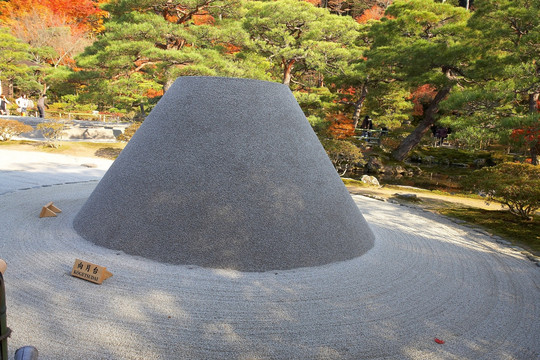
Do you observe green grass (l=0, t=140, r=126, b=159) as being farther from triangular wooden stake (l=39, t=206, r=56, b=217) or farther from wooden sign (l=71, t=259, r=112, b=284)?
wooden sign (l=71, t=259, r=112, b=284)

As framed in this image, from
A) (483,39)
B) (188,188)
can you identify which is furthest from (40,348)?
(483,39)

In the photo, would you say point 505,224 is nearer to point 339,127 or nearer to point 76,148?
point 339,127

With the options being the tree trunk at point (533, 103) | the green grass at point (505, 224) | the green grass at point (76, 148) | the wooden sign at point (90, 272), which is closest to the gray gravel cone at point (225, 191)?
the wooden sign at point (90, 272)

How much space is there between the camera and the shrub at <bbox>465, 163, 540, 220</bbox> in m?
7.28

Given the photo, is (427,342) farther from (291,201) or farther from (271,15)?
(271,15)

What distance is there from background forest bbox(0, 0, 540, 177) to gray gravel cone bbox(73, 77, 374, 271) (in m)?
6.40

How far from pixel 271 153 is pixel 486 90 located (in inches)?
295

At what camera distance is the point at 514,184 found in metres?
7.45

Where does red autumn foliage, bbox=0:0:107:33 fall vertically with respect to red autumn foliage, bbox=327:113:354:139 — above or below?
above

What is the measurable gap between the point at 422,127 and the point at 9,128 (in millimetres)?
18308

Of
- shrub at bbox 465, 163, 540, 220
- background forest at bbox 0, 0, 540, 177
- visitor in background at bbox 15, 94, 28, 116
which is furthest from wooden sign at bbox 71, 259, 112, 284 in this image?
visitor in background at bbox 15, 94, 28, 116

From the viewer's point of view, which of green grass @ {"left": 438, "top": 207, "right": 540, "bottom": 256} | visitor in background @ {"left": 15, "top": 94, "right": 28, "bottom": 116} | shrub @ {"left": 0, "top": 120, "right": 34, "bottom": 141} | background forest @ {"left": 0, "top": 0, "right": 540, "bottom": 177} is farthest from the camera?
visitor in background @ {"left": 15, "top": 94, "right": 28, "bottom": 116}

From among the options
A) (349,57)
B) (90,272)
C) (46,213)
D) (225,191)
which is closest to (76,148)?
(46,213)

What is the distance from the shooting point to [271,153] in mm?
4500
